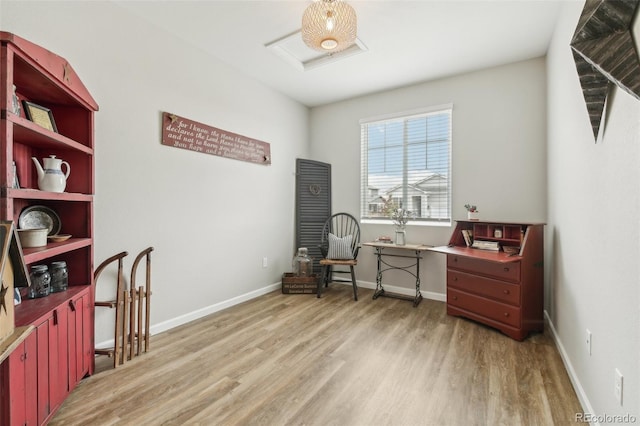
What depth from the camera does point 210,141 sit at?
302cm

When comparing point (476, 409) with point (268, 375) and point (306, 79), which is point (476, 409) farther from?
point (306, 79)

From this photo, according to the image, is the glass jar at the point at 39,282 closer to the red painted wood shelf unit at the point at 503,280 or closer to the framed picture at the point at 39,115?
the framed picture at the point at 39,115

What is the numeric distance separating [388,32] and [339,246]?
236 centimetres

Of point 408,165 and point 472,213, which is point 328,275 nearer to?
point 408,165

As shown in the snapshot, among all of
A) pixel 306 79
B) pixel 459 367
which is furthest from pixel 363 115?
pixel 459 367

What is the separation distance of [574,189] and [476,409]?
Answer: 1.54m

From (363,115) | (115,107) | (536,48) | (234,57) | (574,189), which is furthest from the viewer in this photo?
(363,115)

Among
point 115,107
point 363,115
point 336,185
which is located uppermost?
point 363,115

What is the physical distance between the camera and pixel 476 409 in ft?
5.35

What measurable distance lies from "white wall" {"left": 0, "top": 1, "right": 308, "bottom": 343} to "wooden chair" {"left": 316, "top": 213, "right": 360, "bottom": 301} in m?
0.69

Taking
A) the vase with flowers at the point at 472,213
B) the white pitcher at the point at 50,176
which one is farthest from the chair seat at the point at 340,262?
the white pitcher at the point at 50,176

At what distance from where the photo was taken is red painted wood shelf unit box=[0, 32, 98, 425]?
1.23m

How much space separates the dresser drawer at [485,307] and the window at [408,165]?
0.98 meters

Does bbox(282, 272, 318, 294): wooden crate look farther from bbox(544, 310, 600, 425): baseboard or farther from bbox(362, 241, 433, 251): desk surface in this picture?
bbox(544, 310, 600, 425): baseboard
